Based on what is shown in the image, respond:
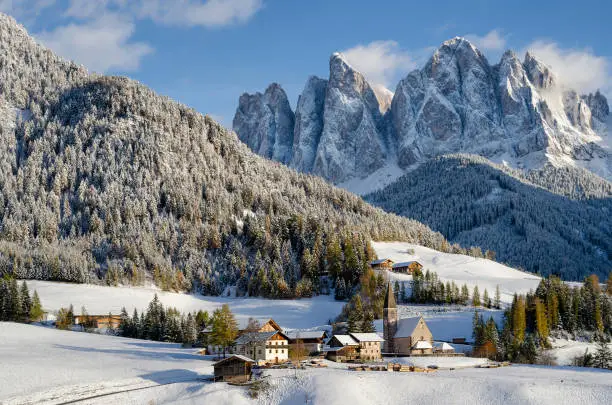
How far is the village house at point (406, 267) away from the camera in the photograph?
594 ft

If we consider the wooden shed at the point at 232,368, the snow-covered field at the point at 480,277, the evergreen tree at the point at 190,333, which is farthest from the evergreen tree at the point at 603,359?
the evergreen tree at the point at 190,333

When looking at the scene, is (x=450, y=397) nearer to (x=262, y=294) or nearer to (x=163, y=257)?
(x=262, y=294)

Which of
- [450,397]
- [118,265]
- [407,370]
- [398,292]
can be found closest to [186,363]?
[407,370]

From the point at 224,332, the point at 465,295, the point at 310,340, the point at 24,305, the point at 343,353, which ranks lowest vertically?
the point at 343,353

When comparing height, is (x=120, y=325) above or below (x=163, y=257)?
below

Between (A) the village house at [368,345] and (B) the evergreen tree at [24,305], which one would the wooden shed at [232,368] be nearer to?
(A) the village house at [368,345]

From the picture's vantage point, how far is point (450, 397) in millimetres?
77875

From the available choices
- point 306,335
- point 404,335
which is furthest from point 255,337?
point 404,335

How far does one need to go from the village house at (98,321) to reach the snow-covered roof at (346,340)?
46.3 meters

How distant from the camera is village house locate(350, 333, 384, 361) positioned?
108312mm

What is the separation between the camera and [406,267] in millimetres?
181375

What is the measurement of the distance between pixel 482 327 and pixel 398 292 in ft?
149

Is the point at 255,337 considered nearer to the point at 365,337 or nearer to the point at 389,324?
the point at 365,337

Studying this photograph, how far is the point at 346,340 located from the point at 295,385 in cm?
2805
